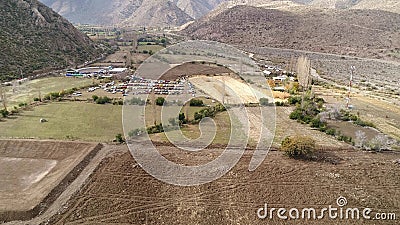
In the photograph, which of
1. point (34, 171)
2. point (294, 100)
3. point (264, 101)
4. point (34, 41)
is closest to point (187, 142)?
point (34, 171)

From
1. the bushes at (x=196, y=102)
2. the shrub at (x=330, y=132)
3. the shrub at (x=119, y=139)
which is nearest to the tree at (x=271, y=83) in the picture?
the bushes at (x=196, y=102)

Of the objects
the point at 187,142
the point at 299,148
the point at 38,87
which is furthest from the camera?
the point at 38,87

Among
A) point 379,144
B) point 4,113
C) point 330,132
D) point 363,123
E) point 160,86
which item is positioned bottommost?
point 379,144

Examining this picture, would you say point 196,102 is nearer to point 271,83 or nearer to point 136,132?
point 136,132

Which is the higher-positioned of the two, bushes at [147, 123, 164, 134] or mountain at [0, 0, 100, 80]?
mountain at [0, 0, 100, 80]

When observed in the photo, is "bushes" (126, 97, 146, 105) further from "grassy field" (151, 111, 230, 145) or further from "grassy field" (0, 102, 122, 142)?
"grassy field" (151, 111, 230, 145)

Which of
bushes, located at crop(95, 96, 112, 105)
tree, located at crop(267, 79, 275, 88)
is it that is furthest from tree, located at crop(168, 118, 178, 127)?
tree, located at crop(267, 79, 275, 88)

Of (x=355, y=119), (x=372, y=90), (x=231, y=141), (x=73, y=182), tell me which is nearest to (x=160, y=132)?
(x=231, y=141)
